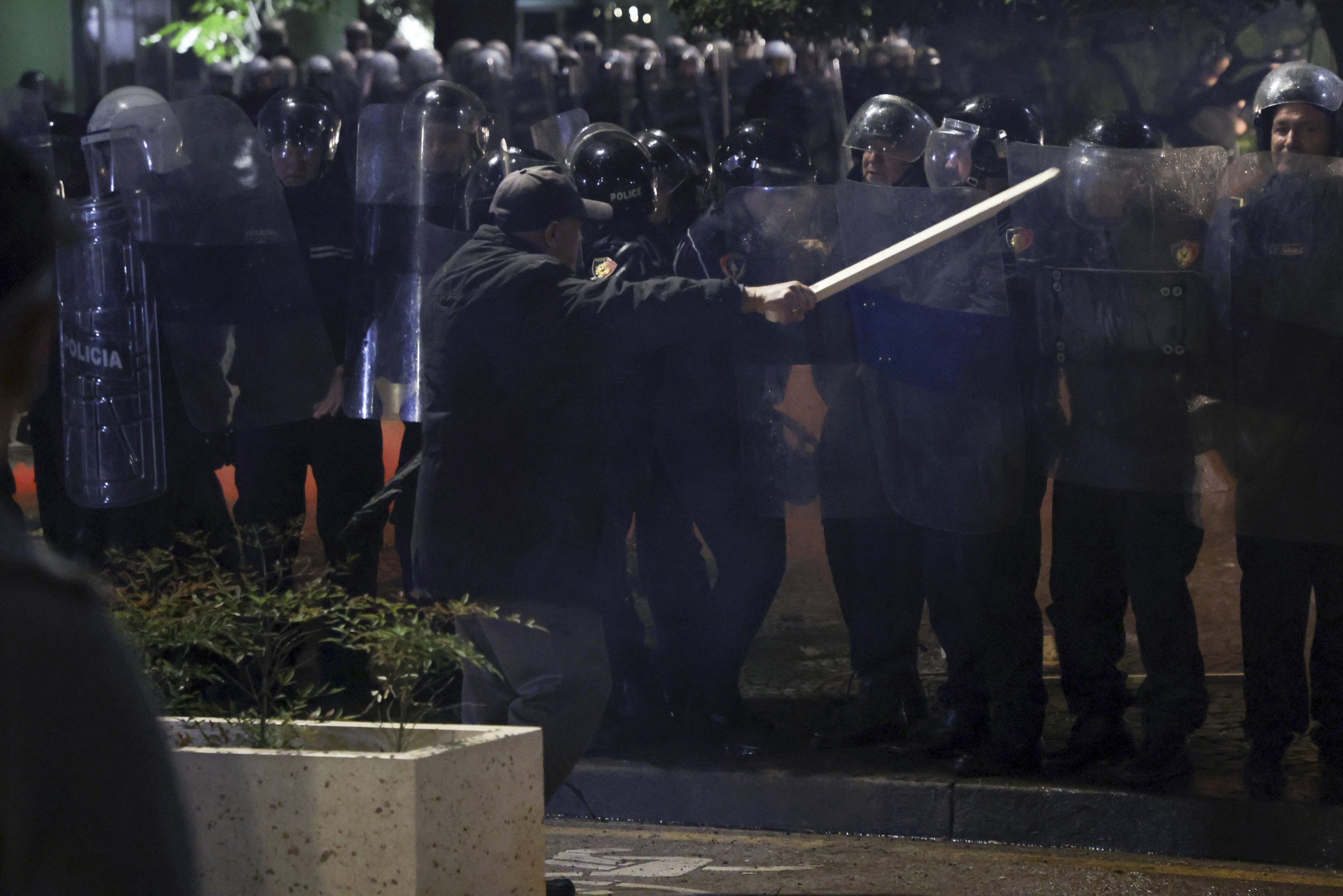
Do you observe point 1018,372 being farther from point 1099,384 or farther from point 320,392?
point 320,392

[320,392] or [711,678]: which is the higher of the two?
[320,392]

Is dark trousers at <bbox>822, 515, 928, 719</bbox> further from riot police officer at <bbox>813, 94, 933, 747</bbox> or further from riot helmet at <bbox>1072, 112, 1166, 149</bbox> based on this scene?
riot helmet at <bbox>1072, 112, 1166, 149</bbox>

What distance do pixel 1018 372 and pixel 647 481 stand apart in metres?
1.32

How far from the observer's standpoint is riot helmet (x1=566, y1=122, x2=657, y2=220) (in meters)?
5.80

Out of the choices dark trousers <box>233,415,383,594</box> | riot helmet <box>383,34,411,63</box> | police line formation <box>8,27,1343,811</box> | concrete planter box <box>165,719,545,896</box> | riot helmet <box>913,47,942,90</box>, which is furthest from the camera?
riot helmet <box>383,34,411,63</box>

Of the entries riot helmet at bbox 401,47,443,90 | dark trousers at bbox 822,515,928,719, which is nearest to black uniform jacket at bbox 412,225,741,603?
dark trousers at bbox 822,515,928,719

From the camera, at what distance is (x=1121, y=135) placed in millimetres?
5016

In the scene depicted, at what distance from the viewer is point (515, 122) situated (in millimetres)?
14180

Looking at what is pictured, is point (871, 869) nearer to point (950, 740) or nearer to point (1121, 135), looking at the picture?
point (950, 740)

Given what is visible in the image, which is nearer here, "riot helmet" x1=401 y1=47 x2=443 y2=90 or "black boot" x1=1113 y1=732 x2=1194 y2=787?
"black boot" x1=1113 y1=732 x2=1194 y2=787

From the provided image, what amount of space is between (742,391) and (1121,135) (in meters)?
1.42

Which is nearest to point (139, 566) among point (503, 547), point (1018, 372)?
point (503, 547)

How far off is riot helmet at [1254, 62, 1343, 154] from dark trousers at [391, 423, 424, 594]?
9.53 ft

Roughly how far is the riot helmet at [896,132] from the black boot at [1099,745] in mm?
1896
